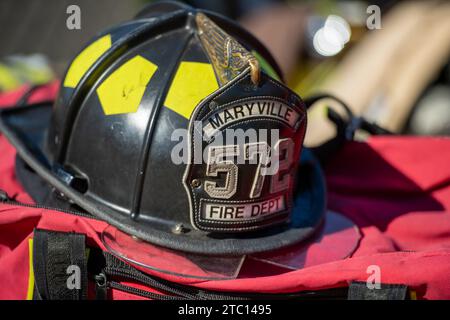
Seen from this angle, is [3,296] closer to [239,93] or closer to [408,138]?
[239,93]

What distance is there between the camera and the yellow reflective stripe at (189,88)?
139 cm

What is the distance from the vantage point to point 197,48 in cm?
150

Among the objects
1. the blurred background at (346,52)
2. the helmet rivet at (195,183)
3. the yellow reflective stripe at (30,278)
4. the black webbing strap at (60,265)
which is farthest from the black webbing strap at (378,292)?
the blurred background at (346,52)

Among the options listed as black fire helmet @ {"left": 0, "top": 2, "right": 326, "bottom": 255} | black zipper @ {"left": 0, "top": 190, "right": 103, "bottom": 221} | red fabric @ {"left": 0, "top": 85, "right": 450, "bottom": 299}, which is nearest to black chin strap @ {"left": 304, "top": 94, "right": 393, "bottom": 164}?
red fabric @ {"left": 0, "top": 85, "right": 450, "bottom": 299}

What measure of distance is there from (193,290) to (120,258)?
0.20 meters

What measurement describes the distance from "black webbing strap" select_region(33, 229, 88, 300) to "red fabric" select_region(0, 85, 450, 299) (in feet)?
0.13

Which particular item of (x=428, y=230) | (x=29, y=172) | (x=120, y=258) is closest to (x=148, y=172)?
(x=120, y=258)

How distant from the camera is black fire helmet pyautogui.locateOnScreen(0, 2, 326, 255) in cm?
132

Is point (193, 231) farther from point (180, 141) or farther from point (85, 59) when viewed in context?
point (85, 59)

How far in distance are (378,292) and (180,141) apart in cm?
60

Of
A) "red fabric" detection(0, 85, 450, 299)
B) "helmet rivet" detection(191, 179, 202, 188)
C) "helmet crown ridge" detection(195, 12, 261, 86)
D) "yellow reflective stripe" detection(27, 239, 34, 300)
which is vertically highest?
"helmet crown ridge" detection(195, 12, 261, 86)

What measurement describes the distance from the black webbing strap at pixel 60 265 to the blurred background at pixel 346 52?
131cm

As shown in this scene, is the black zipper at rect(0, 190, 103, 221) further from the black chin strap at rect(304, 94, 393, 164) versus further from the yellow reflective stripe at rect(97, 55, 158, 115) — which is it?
the black chin strap at rect(304, 94, 393, 164)

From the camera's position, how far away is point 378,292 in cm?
127
